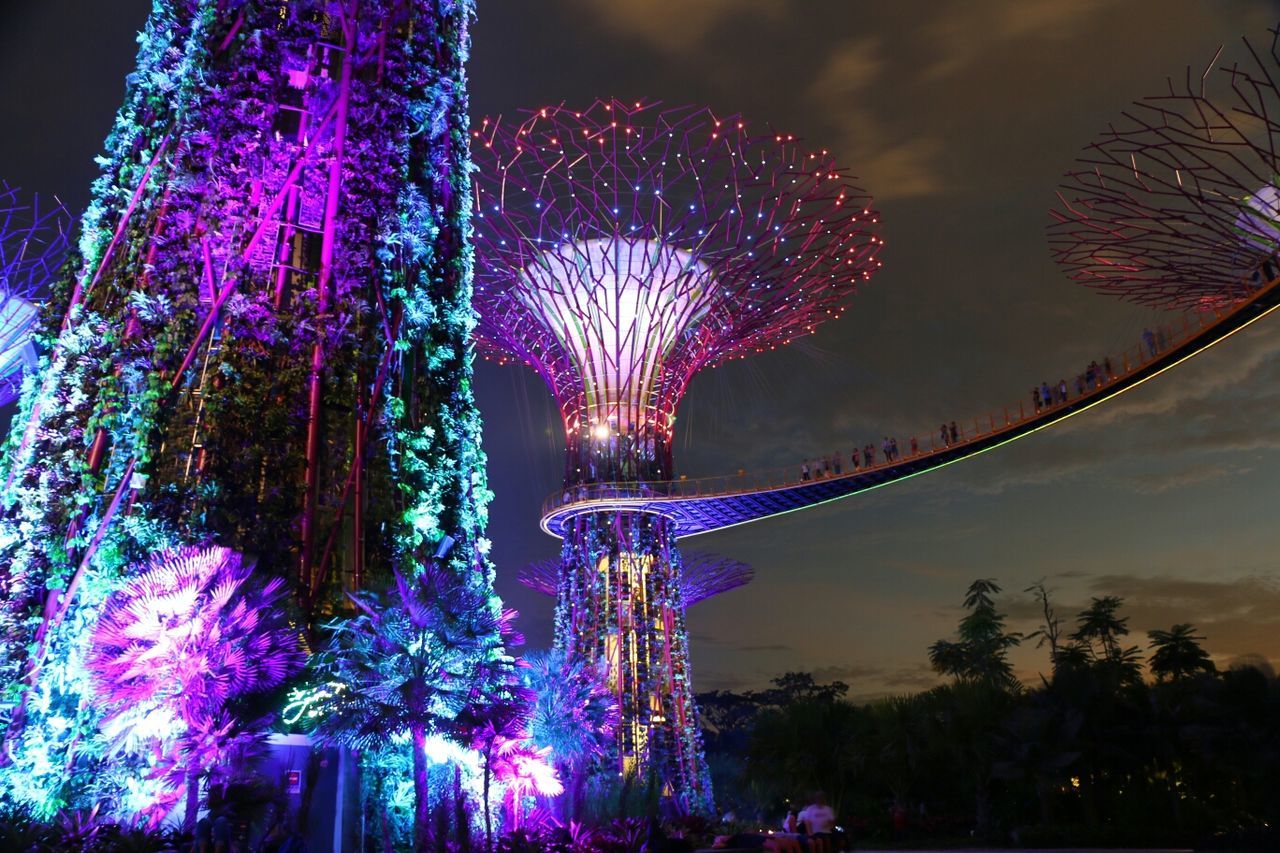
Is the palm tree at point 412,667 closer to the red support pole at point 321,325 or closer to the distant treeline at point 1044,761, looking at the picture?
the red support pole at point 321,325

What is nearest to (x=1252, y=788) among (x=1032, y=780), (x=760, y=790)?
(x=1032, y=780)

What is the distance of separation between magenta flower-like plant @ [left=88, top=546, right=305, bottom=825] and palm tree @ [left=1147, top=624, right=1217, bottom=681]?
4283cm

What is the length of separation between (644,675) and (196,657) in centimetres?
1840

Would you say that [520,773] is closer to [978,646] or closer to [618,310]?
[618,310]

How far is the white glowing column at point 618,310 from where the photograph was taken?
28062 mm

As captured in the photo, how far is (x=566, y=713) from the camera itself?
17.6 m

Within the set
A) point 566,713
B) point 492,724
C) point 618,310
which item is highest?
point 618,310

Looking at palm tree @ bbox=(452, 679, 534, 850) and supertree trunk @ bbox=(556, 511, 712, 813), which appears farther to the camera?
supertree trunk @ bbox=(556, 511, 712, 813)

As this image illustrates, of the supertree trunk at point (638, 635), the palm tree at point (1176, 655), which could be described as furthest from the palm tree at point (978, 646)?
the supertree trunk at point (638, 635)

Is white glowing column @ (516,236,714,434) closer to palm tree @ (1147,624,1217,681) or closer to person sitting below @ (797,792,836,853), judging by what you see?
person sitting below @ (797,792,836,853)

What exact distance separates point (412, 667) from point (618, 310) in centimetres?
1710

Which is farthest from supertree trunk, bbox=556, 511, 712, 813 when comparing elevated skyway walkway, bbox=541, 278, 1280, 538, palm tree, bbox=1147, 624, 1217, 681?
palm tree, bbox=1147, 624, 1217, 681

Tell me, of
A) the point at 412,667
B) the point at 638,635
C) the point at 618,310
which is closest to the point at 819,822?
the point at 412,667

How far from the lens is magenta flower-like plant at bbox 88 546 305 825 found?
11.5 metres
